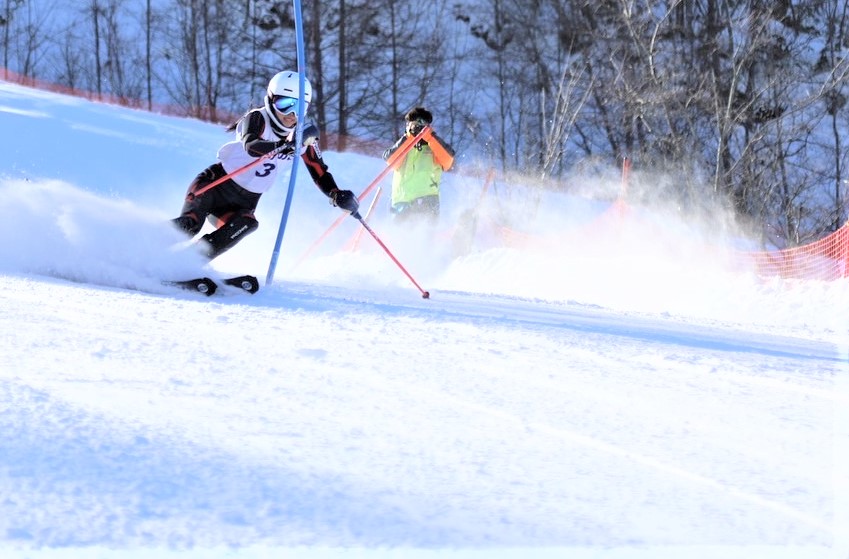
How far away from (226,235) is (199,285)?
2.76ft

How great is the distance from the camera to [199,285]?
557cm

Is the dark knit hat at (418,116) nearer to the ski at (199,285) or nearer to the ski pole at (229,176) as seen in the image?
the ski pole at (229,176)

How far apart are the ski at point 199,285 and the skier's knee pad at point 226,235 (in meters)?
0.65

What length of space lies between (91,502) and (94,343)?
1646 mm

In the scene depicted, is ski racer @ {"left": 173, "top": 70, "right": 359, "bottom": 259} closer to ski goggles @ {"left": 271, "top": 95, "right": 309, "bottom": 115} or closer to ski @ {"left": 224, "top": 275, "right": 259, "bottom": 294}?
ski goggles @ {"left": 271, "top": 95, "right": 309, "bottom": 115}

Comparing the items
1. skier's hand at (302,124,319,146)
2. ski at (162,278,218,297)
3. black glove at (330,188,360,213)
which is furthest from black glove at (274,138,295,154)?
ski at (162,278,218,297)

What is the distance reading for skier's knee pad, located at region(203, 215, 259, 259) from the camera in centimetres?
631

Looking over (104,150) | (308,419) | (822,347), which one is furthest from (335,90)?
(308,419)

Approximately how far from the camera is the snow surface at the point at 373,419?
2.06m

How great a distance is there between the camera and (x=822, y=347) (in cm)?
546

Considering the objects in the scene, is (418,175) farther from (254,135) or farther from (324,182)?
(254,135)

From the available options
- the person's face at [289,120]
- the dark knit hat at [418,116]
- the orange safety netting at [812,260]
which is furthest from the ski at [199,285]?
the orange safety netting at [812,260]

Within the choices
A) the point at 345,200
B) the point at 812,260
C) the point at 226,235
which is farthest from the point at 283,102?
the point at 812,260

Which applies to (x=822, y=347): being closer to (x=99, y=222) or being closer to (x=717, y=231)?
(x=99, y=222)
